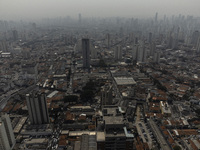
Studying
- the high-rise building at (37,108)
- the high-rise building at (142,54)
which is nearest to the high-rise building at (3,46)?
the high-rise building at (142,54)

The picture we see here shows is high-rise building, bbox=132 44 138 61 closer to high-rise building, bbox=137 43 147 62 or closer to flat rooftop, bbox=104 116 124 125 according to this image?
high-rise building, bbox=137 43 147 62

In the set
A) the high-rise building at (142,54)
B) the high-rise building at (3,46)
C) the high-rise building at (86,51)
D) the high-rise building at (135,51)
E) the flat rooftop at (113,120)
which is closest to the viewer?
the flat rooftop at (113,120)

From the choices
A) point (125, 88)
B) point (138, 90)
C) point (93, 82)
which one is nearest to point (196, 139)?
point (138, 90)

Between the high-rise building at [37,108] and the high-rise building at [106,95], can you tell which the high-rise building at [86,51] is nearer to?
the high-rise building at [106,95]

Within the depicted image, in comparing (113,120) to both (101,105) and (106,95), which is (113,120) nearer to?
(106,95)

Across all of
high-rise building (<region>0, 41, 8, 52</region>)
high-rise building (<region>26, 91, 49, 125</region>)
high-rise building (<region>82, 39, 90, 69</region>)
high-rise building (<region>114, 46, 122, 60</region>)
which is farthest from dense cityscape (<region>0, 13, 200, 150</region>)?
high-rise building (<region>0, 41, 8, 52</region>)

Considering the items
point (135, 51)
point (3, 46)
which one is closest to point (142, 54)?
point (135, 51)

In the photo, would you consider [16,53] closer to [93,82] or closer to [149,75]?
[93,82]

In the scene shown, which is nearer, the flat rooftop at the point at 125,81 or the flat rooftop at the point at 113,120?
the flat rooftop at the point at 113,120
